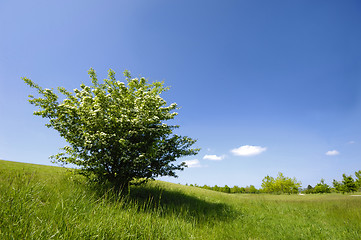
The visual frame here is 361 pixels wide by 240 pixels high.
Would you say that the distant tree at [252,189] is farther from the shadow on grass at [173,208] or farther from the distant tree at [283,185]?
the shadow on grass at [173,208]

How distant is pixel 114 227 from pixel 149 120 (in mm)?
5569

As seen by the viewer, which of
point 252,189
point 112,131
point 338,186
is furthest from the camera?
point 252,189

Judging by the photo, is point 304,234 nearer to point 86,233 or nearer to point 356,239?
point 356,239

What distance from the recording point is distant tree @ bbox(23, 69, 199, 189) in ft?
30.7

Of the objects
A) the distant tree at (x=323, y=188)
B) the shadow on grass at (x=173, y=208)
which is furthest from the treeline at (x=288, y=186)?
the shadow on grass at (x=173, y=208)

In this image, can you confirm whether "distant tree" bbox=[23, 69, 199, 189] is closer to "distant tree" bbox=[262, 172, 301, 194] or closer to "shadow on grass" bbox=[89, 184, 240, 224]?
"shadow on grass" bbox=[89, 184, 240, 224]

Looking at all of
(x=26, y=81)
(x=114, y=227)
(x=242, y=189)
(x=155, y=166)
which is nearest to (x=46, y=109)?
(x=26, y=81)

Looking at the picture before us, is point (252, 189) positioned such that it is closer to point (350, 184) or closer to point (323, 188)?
point (323, 188)

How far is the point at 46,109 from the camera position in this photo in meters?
9.63

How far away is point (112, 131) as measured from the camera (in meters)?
9.77

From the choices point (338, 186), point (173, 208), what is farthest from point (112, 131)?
point (338, 186)

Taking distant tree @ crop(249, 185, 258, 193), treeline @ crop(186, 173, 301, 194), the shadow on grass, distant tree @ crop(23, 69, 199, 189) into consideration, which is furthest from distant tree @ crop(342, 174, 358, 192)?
distant tree @ crop(23, 69, 199, 189)

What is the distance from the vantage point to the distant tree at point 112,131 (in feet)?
30.7

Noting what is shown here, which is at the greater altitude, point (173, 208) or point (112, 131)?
point (112, 131)
